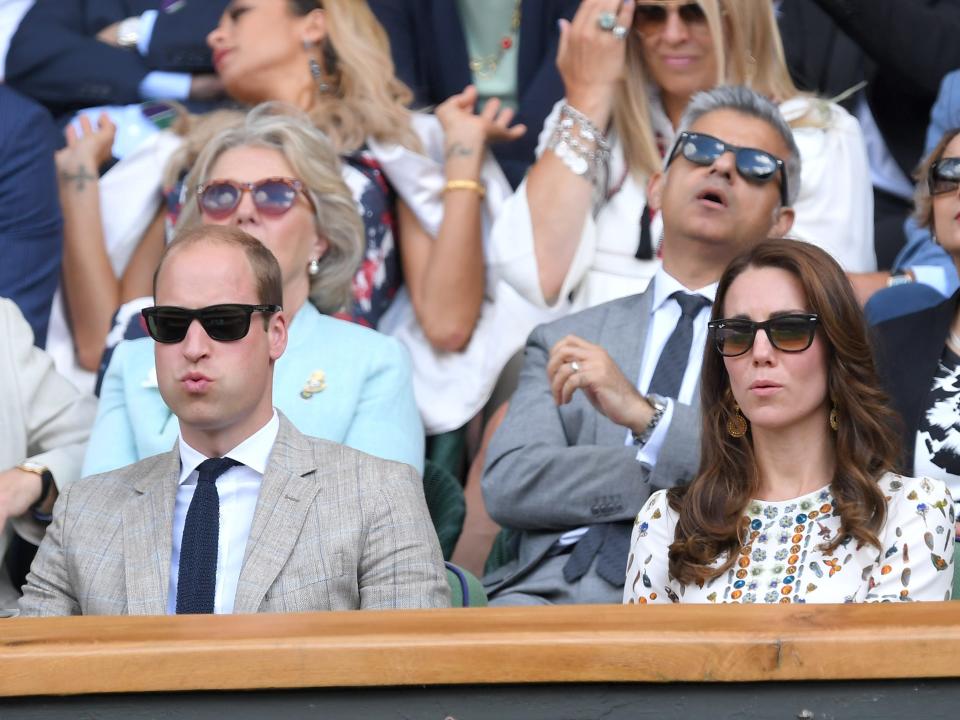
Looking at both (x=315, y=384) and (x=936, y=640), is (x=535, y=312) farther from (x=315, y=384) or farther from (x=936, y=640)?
(x=936, y=640)

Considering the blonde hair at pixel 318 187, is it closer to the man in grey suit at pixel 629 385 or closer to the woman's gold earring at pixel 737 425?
the man in grey suit at pixel 629 385

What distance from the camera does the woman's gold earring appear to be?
3.03 metres

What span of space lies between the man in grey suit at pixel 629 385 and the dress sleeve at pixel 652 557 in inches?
11.2

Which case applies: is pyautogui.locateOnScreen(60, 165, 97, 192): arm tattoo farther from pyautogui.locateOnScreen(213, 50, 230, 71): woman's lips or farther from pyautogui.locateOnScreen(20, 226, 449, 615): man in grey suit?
pyautogui.locateOnScreen(20, 226, 449, 615): man in grey suit

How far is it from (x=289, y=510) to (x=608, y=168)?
188 centimetres

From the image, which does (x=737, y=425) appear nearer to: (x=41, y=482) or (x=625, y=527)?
(x=625, y=527)

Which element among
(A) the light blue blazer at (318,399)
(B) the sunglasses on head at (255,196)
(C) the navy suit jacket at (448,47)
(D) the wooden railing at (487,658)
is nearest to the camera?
(D) the wooden railing at (487,658)

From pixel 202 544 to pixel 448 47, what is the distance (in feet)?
8.27

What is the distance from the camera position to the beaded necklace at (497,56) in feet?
16.5

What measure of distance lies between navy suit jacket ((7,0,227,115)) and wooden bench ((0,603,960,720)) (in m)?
3.07

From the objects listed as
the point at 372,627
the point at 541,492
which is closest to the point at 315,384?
the point at 541,492

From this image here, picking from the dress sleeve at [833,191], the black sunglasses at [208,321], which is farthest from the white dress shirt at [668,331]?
the black sunglasses at [208,321]

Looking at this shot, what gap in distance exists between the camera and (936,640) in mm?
2170

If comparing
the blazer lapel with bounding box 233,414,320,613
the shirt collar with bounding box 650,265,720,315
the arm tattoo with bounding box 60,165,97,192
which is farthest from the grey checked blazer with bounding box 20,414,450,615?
the arm tattoo with bounding box 60,165,97,192
